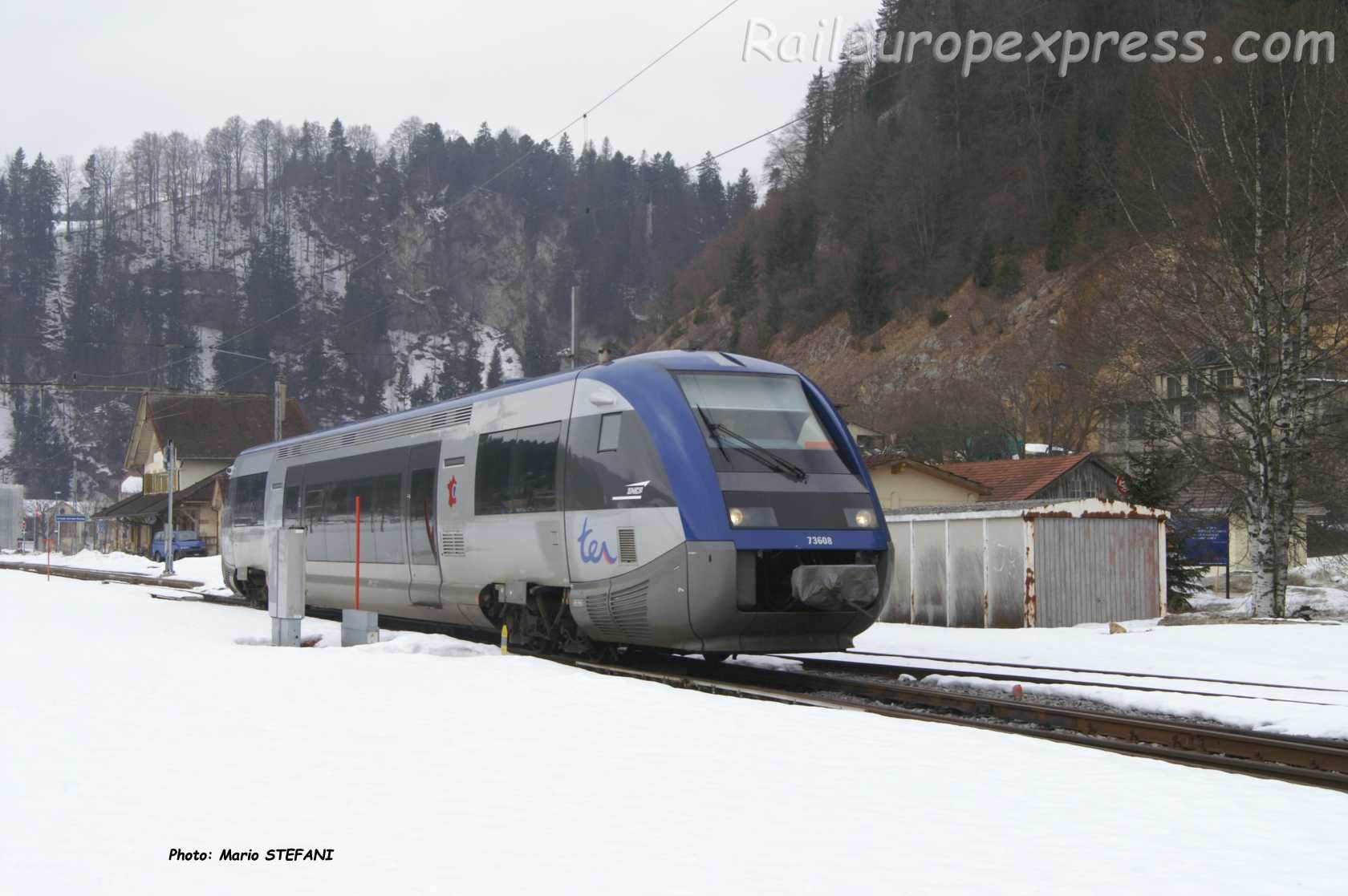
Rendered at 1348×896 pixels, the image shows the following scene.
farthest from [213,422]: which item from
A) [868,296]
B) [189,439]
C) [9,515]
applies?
[868,296]

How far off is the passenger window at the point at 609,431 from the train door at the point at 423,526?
443 cm

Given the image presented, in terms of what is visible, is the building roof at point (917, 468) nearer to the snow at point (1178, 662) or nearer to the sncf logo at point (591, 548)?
the snow at point (1178, 662)

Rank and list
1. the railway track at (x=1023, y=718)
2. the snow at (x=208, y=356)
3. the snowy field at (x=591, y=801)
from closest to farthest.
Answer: the snowy field at (x=591, y=801)
the railway track at (x=1023, y=718)
the snow at (x=208, y=356)

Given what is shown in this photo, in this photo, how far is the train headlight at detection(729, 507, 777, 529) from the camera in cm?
1259

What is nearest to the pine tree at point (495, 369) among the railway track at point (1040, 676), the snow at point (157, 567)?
the snow at point (157, 567)

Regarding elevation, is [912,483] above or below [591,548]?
above

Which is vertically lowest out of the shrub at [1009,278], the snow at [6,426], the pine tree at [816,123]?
the snow at [6,426]

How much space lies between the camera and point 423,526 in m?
18.1

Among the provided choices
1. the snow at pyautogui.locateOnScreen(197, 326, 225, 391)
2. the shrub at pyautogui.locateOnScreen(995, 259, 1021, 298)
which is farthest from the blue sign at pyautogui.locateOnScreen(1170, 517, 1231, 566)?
the snow at pyautogui.locateOnScreen(197, 326, 225, 391)

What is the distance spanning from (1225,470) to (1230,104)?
8.61m

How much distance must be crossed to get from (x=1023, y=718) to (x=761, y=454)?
11.7 ft

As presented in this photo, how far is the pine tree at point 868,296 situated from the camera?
91.2m

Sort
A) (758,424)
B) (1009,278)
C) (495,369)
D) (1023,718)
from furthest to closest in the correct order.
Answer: (495,369) < (1009,278) < (758,424) < (1023,718)

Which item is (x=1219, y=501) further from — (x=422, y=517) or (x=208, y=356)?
(x=208, y=356)
